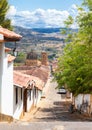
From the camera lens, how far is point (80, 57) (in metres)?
25.4

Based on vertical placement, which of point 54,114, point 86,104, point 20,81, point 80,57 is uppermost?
point 80,57

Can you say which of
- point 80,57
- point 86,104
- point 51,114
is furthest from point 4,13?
point 86,104

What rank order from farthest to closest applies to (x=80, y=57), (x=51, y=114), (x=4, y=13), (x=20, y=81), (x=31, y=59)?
(x=31, y=59), (x=4, y=13), (x=80, y=57), (x=51, y=114), (x=20, y=81)

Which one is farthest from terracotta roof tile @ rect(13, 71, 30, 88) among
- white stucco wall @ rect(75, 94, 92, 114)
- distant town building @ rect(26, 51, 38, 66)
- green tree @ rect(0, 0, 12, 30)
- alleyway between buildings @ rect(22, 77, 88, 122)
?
distant town building @ rect(26, 51, 38, 66)

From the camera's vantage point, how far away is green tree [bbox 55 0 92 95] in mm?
24453

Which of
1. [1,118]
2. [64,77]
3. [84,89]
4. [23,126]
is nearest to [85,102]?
[84,89]

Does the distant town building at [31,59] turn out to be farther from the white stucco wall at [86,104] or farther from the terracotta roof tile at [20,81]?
the terracotta roof tile at [20,81]

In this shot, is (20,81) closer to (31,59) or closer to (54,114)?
(54,114)

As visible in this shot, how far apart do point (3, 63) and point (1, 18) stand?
69.5 ft

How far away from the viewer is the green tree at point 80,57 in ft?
80.2

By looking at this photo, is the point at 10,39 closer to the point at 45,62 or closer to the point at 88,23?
the point at 88,23

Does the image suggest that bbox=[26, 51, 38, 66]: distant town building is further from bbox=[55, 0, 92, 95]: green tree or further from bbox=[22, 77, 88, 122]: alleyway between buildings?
bbox=[55, 0, 92, 95]: green tree

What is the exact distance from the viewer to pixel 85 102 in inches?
906

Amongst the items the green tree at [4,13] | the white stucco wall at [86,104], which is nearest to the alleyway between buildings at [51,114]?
the white stucco wall at [86,104]
